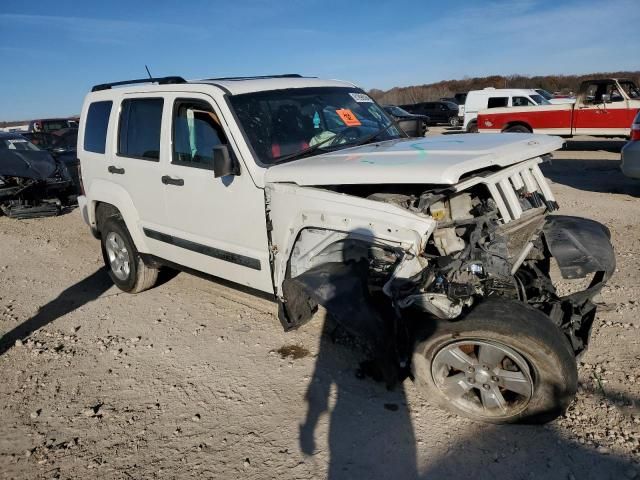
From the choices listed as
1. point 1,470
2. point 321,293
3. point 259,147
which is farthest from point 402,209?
point 1,470

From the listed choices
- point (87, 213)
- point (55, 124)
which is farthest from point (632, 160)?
point (55, 124)

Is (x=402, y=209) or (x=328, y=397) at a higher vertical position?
(x=402, y=209)

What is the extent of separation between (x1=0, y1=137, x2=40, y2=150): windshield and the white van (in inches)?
572

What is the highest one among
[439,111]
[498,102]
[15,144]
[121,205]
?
[498,102]

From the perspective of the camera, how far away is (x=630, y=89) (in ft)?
45.4

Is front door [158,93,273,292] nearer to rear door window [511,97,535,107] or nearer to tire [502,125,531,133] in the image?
tire [502,125,531,133]

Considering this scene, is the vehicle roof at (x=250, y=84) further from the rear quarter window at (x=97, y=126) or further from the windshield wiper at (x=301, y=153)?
the windshield wiper at (x=301, y=153)

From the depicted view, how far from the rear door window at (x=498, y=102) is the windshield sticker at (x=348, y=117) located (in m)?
16.0

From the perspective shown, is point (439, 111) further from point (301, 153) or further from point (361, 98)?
point (301, 153)

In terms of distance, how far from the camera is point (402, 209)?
9.21 ft

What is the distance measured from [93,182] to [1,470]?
3.10m

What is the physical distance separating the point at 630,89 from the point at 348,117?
13235 millimetres

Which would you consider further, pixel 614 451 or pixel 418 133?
pixel 418 133

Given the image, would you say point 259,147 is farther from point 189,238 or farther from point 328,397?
point 328,397
